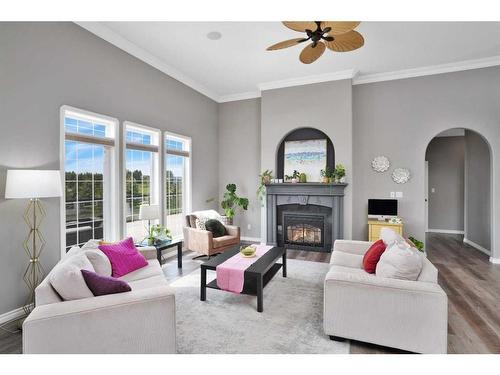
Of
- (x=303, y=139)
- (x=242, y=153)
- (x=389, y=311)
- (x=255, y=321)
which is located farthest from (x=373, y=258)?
(x=242, y=153)

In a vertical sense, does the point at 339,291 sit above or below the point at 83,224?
below

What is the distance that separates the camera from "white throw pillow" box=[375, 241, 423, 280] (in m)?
2.16

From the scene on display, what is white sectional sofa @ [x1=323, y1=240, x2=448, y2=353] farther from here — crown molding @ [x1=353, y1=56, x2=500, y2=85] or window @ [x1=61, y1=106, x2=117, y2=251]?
crown molding @ [x1=353, y1=56, x2=500, y2=85]

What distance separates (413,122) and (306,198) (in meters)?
2.45

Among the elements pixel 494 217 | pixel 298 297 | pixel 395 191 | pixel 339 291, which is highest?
pixel 395 191

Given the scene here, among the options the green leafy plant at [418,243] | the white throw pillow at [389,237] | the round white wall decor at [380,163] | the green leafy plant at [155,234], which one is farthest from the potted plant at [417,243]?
the green leafy plant at [155,234]

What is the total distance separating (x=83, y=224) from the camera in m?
3.45

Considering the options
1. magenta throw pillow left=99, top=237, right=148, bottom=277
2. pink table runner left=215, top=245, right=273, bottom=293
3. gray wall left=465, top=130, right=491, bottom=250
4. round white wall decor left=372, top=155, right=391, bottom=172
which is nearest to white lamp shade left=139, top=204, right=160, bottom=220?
magenta throw pillow left=99, top=237, right=148, bottom=277

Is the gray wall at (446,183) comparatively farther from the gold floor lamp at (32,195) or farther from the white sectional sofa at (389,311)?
the gold floor lamp at (32,195)

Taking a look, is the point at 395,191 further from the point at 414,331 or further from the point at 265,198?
the point at 414,331

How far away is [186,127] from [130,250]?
3043 mm

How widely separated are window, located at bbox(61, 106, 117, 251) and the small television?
14.6ft
